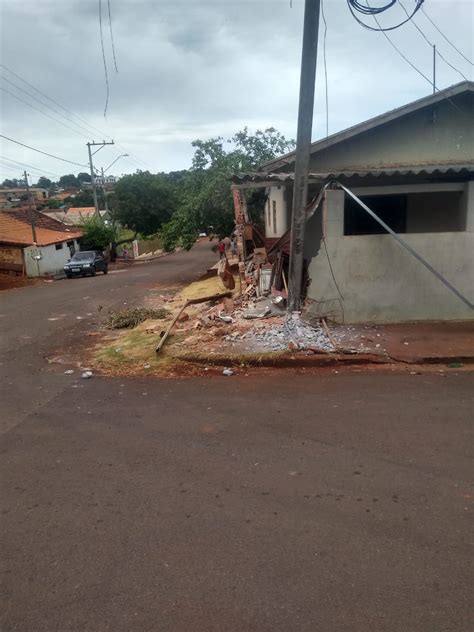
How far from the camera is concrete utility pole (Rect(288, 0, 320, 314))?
7.78m

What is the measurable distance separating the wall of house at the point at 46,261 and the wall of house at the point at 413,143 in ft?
82.1

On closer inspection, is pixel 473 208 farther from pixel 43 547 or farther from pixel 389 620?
pixel 43 547

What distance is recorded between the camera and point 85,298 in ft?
59.0

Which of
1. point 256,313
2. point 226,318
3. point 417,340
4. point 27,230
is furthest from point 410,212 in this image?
point 27,230

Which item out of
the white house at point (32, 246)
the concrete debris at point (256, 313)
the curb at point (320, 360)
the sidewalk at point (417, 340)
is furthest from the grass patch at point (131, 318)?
the white house at point (32, 246)

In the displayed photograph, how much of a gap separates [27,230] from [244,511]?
35.3 meters

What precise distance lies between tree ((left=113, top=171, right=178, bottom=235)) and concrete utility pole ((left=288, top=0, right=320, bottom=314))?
1421 inches

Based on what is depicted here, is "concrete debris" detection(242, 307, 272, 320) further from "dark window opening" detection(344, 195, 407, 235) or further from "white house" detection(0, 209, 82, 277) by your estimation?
"white house" detection(0, 209, 82, 277)

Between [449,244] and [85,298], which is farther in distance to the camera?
[85,298]

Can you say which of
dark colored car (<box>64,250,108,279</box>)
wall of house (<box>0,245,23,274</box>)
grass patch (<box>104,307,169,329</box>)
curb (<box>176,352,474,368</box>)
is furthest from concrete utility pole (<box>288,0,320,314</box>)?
wall of house (<box>0,245,23,274</box>)

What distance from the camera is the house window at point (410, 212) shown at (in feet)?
36.1

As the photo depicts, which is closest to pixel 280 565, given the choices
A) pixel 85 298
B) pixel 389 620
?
pixel 389 620

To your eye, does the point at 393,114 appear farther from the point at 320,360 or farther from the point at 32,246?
the point at 32,246

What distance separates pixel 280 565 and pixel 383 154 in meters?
9.83
